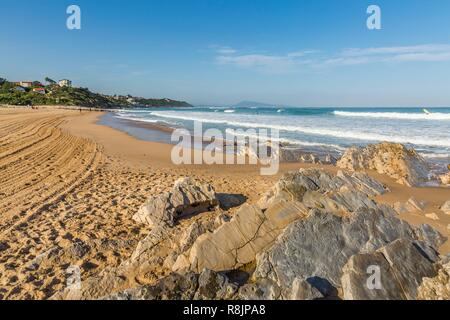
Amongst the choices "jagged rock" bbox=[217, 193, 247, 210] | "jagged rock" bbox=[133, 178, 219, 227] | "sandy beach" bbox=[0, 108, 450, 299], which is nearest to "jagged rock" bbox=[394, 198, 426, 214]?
"sandy beach" bbox=[0, 108, 450, 299]

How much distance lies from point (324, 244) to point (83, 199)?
639cm

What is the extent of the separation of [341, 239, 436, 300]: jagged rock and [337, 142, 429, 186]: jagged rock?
668 centimetres

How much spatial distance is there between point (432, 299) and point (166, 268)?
325cm

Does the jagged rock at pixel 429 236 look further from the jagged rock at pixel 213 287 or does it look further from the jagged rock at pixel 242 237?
the jagged rock at pixel 213 287

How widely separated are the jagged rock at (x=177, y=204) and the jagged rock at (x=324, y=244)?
9.30 feet

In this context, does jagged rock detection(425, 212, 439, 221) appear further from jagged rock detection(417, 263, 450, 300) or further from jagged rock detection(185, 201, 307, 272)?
jagged rock detection(185, 201, 307, 272)

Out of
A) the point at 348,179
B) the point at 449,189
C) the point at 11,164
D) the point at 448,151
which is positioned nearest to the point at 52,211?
the point at 11,164

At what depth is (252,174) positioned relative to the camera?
11625mm

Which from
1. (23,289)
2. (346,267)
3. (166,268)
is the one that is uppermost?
(346,267)

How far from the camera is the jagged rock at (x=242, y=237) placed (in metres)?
4.26

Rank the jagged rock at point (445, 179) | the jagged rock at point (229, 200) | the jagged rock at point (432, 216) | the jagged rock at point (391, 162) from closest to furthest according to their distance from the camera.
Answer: the jagged rock at point (432, 216)
the jagged rock at point (229, 200)
the jagged rock at point (445, 179)
the jagged rock at point (391, 162)

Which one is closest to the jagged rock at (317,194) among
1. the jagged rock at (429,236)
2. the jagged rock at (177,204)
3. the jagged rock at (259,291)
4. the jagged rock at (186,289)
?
the jagged rock at (429,236)

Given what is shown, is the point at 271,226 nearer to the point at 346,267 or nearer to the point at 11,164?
the point at 346,267

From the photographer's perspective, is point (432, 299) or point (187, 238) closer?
point (432, 299)
